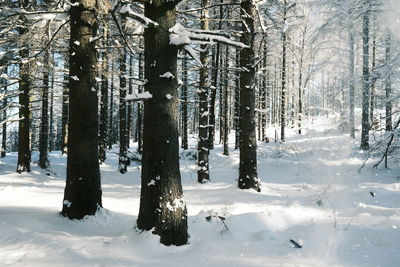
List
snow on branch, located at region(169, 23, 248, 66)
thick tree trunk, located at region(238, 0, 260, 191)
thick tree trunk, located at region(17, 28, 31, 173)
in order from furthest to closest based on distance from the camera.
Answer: thick tree trunk, located at region(17, 28, 31, 173)
thick tree trunk, located at region(238, 0, 260, 191)
snow on branch, located at region(169, 23, 248, 66)

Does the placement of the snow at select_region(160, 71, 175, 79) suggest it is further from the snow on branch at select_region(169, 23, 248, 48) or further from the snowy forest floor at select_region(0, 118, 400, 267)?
the snowy forest floor at select_region(0, 118, 400, 267)

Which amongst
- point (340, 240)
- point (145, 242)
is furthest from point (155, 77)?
point (340, 240)

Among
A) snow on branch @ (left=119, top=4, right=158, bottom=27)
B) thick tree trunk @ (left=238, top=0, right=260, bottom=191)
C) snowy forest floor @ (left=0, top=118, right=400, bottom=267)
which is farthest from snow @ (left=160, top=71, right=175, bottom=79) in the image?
thick tree trunk @ (left=238, top=0, right=260, bottom=191)

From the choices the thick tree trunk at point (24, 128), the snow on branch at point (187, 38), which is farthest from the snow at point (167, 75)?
the thick tree trunk at point (24, 128)

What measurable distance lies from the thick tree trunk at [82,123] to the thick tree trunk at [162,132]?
7.08 feet

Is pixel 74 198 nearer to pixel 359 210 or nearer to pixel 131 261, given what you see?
pixel 131 261

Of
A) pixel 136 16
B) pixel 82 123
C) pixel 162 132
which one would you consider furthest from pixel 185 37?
pixel 82 123

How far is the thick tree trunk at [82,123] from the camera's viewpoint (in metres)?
6.45

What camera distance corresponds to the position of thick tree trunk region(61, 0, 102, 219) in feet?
21.1

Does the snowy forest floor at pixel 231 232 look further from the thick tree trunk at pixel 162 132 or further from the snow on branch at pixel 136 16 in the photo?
the snow on branch at pixel 136 16

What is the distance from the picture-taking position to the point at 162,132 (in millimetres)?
4781

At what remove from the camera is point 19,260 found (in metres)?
4.23

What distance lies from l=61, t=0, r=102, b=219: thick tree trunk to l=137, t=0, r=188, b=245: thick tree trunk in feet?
7.08

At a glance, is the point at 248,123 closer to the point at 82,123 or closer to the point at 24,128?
the point at 82,123
